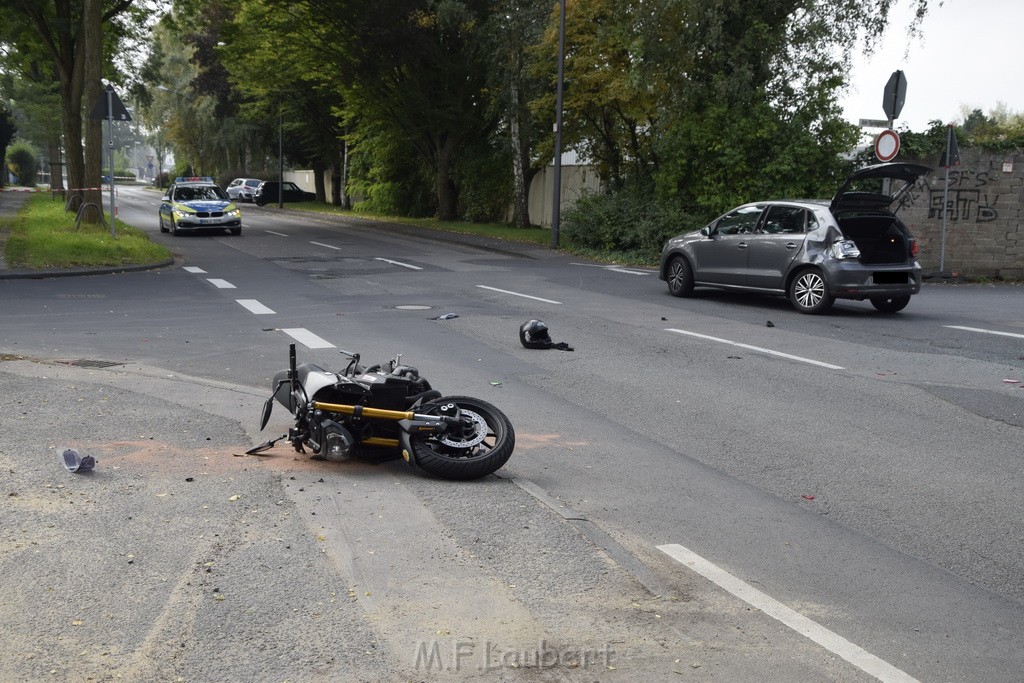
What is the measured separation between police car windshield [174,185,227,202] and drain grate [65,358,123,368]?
76.8 ft

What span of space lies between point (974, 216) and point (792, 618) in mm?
20090

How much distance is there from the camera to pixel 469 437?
20.4 ft

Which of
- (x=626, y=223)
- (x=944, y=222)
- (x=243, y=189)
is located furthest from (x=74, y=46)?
(x=243, y=189)

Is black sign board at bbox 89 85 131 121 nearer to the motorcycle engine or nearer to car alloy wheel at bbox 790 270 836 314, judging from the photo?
car alloy wheel at bbox 790 270 836 314

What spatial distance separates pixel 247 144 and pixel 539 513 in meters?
71.4

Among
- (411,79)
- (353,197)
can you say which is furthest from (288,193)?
(411,79)


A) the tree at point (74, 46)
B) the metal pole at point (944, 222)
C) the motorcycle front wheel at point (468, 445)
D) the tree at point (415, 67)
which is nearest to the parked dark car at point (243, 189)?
the tree at point (415, 67)

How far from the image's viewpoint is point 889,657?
3.91m

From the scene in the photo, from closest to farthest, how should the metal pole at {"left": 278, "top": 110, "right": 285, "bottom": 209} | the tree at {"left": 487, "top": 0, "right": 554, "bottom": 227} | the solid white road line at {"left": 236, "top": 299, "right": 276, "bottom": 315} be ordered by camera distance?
1. the solid white road line at {"left": 236, "top": 299, "right": 276, "bottom": 315}
2. the tree at {"left": 487, "top": 0, "right": 554, "bottom": 227}
3. the metal pole at {"left": 278, "top": 110, "right": 285, "bottom": 209}

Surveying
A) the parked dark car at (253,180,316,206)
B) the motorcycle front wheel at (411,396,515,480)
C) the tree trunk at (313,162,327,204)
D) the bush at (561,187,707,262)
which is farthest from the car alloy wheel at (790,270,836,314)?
the tree trunk at (313,162,327,204)

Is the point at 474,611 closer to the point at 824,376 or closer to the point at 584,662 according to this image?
the point at 584,662

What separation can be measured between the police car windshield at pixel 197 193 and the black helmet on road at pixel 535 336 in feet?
77.5

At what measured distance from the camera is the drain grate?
31.8ft

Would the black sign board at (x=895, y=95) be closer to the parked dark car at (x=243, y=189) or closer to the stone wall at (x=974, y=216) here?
the stone wall at (x=974, y=216)
